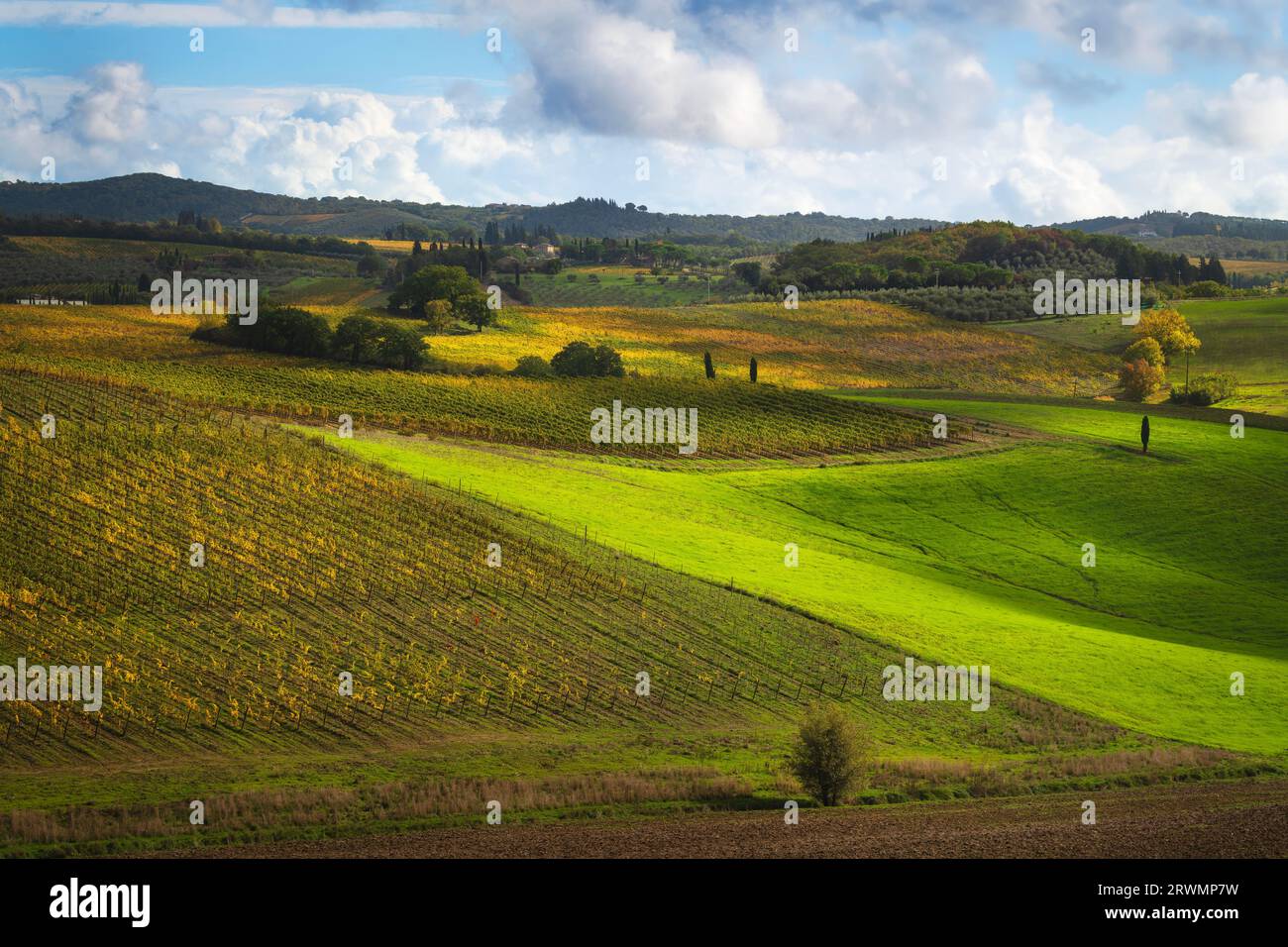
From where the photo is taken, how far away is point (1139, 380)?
127 meters

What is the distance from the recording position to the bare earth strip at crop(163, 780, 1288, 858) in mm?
28016

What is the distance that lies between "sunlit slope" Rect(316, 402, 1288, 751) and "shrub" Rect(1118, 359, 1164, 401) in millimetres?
33452

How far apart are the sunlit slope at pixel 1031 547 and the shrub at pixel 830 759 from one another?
13.2 m

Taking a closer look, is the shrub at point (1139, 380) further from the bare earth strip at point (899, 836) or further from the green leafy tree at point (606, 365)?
the bare earth strip at point (899, 836)

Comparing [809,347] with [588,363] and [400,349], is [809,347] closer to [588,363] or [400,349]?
[588,363]

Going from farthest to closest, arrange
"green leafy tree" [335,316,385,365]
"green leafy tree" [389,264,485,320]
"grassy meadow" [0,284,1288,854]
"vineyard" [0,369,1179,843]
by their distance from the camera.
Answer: "green leafy tree" [389,264,485,320]
"green leafy tree" [335,316,385,365]
"vineyard" [0,369,1179,843]
"grassy meadow" [0,284,1288,854]

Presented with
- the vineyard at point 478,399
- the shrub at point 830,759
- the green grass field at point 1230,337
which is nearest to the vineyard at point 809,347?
the green grass field at point 1230,337

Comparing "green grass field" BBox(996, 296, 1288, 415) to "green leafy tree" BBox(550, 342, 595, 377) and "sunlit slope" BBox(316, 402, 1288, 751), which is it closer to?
"sunlit slope" BBox(316, 402, 1288, 751)

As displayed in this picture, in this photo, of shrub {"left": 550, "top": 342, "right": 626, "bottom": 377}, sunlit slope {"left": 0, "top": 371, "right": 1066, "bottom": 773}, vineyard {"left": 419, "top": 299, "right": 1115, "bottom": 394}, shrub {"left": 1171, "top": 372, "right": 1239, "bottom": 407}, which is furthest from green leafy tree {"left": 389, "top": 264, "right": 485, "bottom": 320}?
sunlit slope {"left": 0, "top": 371, "right": 1066, "bottom": 773}

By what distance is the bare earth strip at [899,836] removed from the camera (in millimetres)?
28016

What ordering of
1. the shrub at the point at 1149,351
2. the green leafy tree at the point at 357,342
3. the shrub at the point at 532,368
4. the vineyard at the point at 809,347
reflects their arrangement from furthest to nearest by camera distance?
the shrub at the point at 1149,351 → the vineyard at the point at 809,347 → the shrub at the point at 532,368 → the green leafy tree at the point at 357,342
